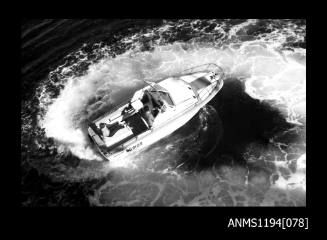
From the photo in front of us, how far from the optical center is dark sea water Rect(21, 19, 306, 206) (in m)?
20.9

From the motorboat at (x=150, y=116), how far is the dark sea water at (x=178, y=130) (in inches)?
53.9

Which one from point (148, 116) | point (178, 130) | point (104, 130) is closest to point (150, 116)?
point (148, 116)

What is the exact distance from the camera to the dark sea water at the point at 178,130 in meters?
20.9

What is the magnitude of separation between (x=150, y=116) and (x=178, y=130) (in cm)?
295

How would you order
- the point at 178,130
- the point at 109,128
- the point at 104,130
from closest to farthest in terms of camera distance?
the point at 104,130 → the point at 109,128 → the point at 178,130

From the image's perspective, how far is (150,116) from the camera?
22594mm

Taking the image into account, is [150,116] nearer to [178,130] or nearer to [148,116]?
[148,116]

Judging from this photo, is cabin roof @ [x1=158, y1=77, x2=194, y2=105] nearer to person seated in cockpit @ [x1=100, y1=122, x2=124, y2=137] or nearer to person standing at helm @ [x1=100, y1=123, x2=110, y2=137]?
Answer: person seated in cockpit @ [x1=100, y1=122, x2=124, y2=137]

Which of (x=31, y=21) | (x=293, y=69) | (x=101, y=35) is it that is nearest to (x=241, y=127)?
(x=293, y=69)

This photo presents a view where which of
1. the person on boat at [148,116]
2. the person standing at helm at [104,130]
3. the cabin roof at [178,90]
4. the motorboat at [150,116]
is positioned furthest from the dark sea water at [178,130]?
the cabin roof at [178,90]

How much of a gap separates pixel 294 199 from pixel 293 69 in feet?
44.6

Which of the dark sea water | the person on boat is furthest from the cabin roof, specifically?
the dark sea water

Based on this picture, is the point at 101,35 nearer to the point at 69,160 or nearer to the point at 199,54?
the point at 199,54

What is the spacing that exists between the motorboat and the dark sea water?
53.9 inches
